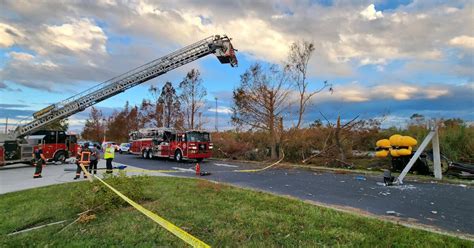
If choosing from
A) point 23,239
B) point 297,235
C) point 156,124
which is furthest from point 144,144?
point 297,235

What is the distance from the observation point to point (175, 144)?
24906mm

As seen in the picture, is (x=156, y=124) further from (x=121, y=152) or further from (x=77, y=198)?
(x=77, y=198)

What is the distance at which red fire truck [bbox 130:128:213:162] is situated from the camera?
2358cm

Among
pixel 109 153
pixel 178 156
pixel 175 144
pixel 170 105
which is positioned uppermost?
pixel 170 105

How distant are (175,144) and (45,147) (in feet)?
30.7

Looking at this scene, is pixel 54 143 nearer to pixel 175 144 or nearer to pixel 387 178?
Answer: pixel 175 144

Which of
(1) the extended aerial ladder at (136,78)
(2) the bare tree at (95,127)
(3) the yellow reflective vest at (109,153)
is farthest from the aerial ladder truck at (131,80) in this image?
(2) the bare tree at (95,127)

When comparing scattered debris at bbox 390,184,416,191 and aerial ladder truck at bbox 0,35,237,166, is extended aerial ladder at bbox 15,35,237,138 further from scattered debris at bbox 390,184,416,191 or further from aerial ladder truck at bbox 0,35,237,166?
scattered debris at bbox 390,184,416,191

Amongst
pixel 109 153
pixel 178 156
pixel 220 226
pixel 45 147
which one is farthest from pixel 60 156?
pixel 220 226

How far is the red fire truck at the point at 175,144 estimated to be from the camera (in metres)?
23.6

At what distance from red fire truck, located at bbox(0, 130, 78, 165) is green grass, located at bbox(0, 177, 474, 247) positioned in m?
15.5

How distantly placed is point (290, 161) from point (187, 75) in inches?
842

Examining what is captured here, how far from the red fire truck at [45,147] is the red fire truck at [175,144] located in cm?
606

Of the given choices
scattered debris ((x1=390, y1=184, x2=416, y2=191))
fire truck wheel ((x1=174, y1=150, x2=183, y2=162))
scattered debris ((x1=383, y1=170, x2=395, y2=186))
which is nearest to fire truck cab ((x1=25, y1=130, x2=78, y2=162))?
fire truck wheel ((x1=174, y1=150, x2=183, y2=162))
